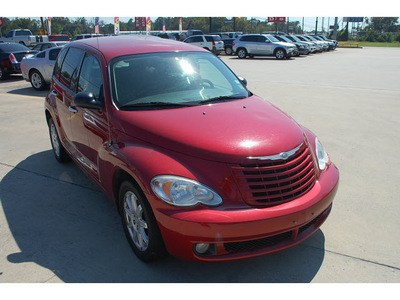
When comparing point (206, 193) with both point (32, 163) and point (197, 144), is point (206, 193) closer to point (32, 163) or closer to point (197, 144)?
point (197, 144)

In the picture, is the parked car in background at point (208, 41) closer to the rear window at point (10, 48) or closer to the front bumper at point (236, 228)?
the rear window at point (10, 48)

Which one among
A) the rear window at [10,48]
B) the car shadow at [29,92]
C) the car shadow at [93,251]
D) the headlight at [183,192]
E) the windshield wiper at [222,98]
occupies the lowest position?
the car shadow at [93,251]

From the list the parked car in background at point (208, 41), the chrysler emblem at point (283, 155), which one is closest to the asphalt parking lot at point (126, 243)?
the chrysler emblem at point (283, 155)

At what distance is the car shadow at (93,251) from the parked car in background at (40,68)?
339 inches

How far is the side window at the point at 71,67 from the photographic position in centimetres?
443

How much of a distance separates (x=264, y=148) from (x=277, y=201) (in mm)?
420

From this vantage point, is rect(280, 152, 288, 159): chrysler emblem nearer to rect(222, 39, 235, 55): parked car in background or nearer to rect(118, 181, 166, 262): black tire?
rect(118, 181, 166, 262): black tire

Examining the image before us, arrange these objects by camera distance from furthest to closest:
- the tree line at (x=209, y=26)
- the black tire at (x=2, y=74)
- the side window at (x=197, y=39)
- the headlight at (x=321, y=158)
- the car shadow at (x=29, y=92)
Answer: the tree line at (x=209, y=26) < the side window at (x=197, y=39) < the black tire at (x=2, y=74) < the car shadow at (x=29, y=92) < the headlight at (x=321, y=158)

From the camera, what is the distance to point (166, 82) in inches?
147

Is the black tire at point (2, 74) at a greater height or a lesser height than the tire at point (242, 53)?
lesser

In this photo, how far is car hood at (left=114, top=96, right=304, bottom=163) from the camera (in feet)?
9.40

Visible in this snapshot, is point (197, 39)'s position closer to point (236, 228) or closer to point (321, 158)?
point (321, 158)

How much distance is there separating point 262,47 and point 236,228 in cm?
2582

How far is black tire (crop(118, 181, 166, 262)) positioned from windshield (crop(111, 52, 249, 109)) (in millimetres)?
877
